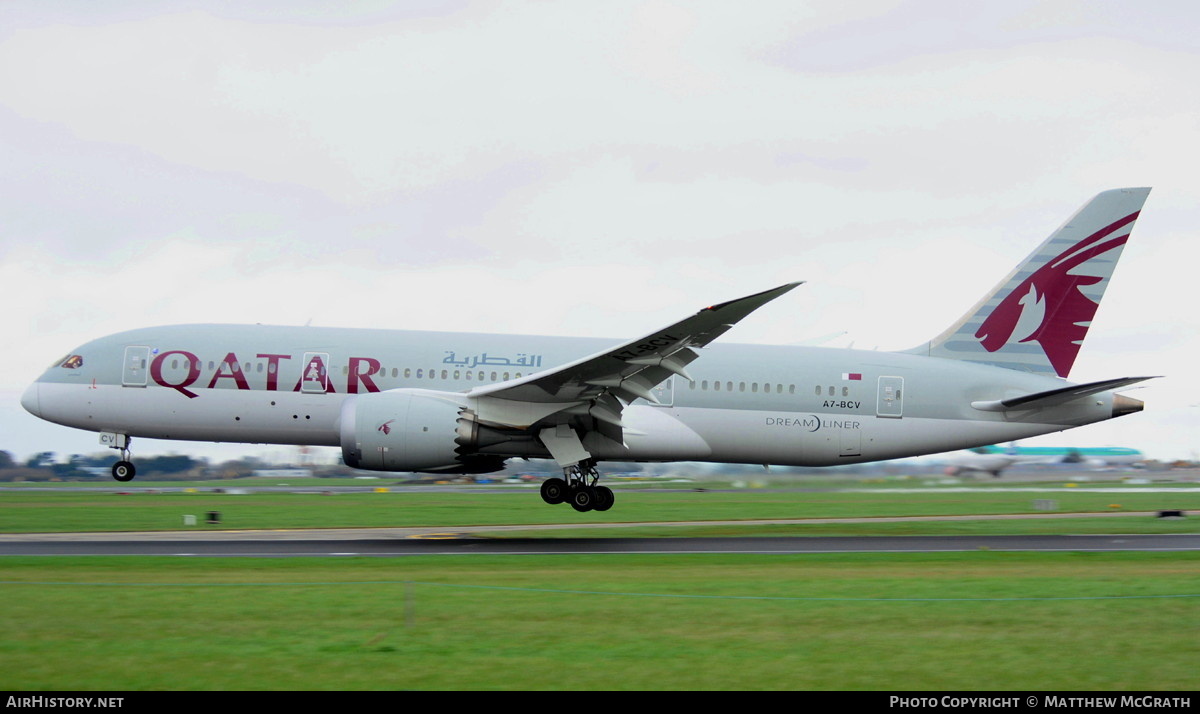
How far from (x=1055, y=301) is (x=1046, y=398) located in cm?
284

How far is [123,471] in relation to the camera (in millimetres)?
27891

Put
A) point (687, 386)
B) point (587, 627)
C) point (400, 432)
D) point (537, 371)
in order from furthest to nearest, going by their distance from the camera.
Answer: point (687, 386)
point (537, 371)
point (400, 432)
point (587, 627)

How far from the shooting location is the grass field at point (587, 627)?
10.0m

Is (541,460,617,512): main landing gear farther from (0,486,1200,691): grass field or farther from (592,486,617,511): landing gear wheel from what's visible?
(0,486,1200,691): grass field

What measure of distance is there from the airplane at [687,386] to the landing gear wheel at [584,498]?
0.03 m

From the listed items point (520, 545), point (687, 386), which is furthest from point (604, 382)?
point (520, 545)

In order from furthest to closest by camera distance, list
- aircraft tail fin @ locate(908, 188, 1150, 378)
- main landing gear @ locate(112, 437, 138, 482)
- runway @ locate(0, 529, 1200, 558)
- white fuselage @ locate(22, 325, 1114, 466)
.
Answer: aircraft tail fin @ locate(908, 188, 1150, 378), main landing gear @ locate(112, 437, 138, 482), white fuselage @ locate(22, 325, 1114, 466), runway @ locate(0, 529, 1200, 558)

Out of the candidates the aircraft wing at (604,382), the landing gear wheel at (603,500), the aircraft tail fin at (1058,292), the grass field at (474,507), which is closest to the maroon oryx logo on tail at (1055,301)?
the aircraft tail fin at (1058,292)

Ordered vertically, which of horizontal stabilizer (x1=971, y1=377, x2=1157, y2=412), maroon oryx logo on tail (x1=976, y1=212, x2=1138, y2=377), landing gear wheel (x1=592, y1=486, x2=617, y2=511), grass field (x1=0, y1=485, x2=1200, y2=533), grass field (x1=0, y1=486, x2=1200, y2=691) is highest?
maroon oryx logo on tail (x1=976, y1=212, x2=1138, y2=377)

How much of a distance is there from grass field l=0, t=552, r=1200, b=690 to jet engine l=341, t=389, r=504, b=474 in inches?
221

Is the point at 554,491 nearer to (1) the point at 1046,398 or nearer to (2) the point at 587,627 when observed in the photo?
(1) the point at 1046,398

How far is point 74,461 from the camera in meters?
62.9

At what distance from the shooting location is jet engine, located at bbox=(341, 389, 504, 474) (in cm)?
2344

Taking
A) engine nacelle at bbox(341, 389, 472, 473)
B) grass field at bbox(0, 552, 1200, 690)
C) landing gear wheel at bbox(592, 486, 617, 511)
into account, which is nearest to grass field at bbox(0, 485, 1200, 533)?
landing gear wheel at bbox(592, 486, 617, 511)
